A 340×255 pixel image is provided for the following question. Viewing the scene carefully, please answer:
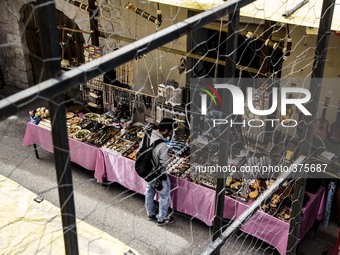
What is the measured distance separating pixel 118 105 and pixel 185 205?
4.41 feet

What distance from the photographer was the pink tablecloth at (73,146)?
4.68m

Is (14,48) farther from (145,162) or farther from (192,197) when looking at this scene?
(192,197)

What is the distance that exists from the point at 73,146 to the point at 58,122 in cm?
397

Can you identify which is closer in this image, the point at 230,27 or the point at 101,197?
the point at 230,27

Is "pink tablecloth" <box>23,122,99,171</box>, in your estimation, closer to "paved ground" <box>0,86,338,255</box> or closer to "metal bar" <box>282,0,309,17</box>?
"paved ground" <box>0,86,338,255</box>

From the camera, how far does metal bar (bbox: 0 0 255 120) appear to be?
2.47ft

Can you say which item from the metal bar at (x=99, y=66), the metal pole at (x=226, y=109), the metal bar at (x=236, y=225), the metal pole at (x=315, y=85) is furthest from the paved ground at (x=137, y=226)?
→ the metal bar at (x=99, y=66)

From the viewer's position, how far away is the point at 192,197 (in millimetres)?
4133

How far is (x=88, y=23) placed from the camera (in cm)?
505

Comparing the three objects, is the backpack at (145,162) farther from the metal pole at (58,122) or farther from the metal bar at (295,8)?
the metal pole at (58,122)

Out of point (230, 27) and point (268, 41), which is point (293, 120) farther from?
point (230, 27)

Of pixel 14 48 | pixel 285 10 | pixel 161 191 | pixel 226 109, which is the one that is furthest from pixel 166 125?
pixel 14 48

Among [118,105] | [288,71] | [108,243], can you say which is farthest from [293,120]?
[108,243]

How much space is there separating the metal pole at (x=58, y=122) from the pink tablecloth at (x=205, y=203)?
108 inches
